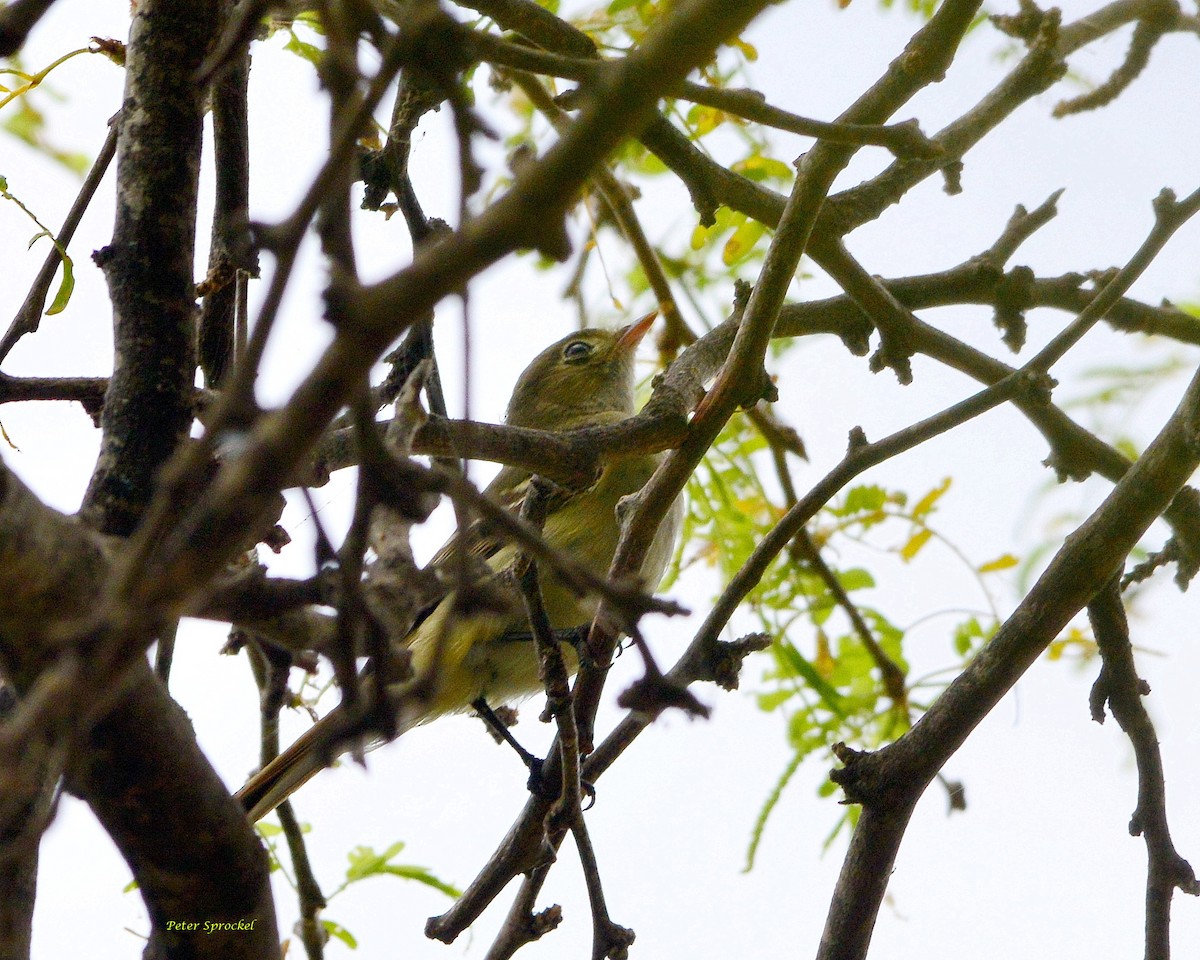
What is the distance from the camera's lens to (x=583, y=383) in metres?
6.77

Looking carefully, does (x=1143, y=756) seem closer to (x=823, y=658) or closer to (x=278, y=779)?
(x=823, y=658)

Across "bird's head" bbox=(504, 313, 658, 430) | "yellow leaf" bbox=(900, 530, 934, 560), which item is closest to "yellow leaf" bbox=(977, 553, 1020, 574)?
"yellow leaf" bbox=(900, 530, 934, 560)

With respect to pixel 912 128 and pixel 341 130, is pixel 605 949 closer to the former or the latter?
pixel 912 128

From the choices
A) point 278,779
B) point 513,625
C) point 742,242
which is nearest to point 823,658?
point 513,625

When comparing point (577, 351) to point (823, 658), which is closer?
point (823, 658)

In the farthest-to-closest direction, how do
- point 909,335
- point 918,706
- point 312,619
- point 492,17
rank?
1. point 918,706
2. point 909,335
3. point 492,17
4. point 312,619

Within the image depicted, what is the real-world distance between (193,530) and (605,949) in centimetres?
176

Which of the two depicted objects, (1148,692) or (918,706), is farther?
(918,706)

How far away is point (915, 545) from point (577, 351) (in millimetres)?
2603

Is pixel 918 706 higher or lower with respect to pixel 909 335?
lower

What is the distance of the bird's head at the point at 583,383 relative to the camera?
6.68m

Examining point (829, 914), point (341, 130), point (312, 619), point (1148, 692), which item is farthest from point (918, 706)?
point (341, 130)

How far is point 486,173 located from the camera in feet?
4.63

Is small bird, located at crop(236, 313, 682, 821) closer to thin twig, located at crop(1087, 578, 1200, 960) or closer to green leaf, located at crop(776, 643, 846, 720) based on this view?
green leaf, located at crop(776, 643, 846, 720)
